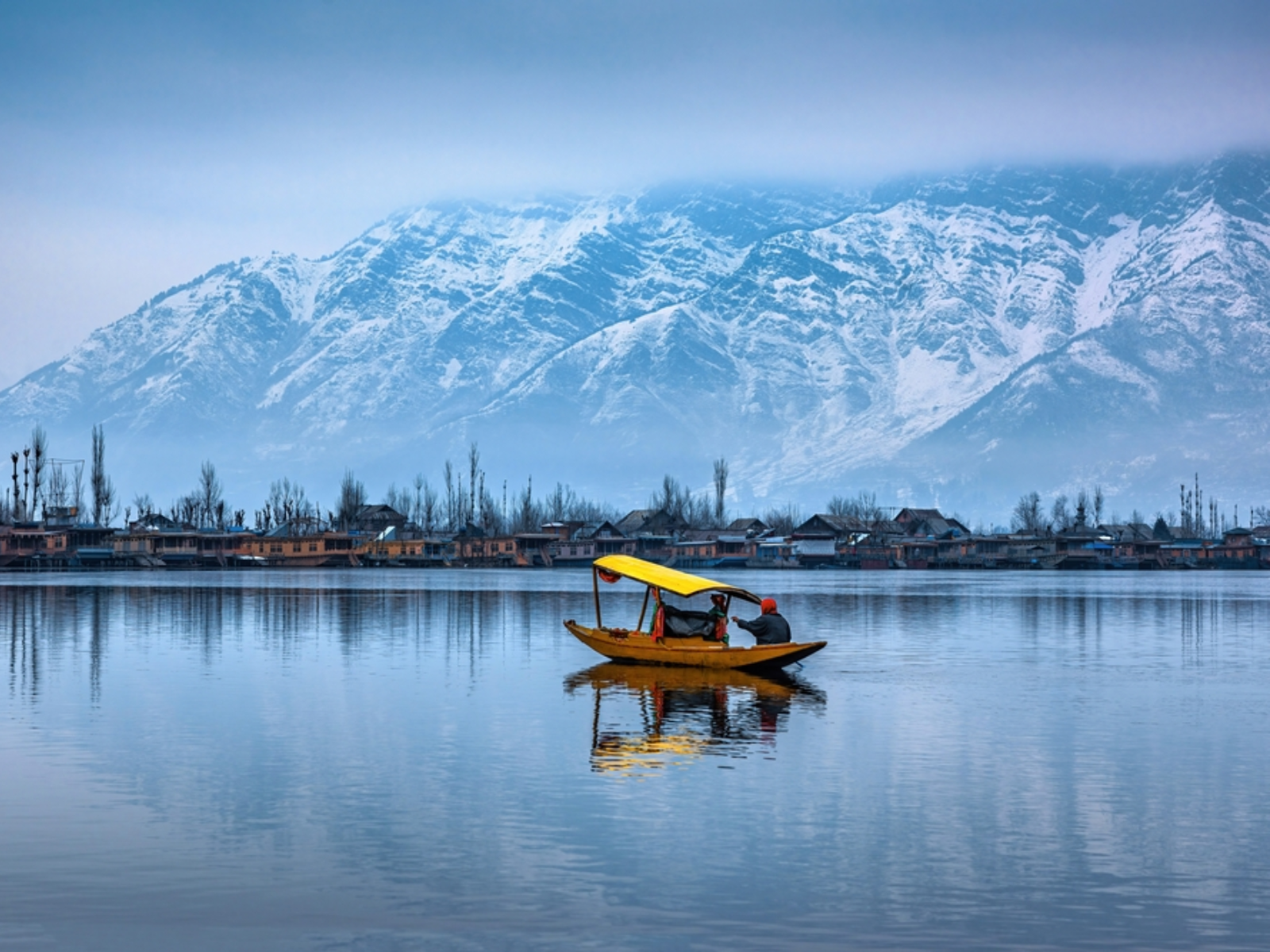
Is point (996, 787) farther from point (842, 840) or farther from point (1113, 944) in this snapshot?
point (1113, 944)

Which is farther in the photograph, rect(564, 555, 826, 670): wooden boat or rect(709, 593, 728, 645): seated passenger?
rect(709, 593, 728, 645): seated passenger

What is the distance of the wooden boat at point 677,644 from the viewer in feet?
167

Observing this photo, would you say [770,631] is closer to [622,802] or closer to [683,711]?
[683,711]

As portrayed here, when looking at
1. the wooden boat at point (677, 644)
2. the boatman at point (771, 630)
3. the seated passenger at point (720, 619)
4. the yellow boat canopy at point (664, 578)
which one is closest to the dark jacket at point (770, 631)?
the boatman at point (771, 630)

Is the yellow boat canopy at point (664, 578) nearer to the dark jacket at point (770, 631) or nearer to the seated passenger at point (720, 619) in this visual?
the seated passenger at point (720, 619)

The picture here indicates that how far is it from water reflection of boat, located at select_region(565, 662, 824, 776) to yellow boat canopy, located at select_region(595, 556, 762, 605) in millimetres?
2606

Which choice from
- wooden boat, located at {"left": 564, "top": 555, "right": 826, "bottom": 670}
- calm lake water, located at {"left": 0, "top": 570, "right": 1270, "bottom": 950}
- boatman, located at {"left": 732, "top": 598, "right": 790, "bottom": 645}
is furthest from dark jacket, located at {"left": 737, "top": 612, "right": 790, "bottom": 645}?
calm lake water, located at {"left": 0, "top": 570, "right": 1270, "bottom": 950}

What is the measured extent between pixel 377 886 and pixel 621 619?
58.9 m

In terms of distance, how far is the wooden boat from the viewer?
50.8m

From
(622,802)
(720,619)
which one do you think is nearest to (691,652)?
(720,619)

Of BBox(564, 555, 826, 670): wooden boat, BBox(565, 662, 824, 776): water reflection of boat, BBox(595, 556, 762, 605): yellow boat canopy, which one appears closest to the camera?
BBox(565, 662, 824, 776): water reflection of boat

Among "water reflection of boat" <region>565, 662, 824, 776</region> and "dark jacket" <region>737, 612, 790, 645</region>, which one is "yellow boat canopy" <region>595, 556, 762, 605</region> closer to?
"dark jacket" <region>737, 612, 790, 645</region>

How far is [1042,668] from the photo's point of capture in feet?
186

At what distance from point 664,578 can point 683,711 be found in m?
11.6
